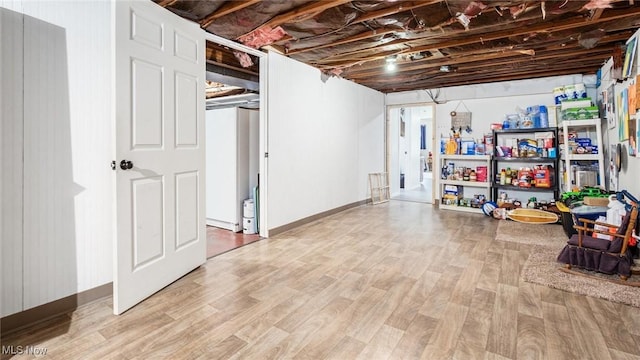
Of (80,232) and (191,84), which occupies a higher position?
(191,84)

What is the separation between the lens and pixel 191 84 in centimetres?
279

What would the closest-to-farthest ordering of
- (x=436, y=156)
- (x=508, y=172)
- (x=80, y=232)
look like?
(x=80, y=232) < (x=508, y=172) < (x=436, y=156)

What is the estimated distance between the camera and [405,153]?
29.3 ft

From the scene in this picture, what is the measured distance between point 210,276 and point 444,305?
197 cm

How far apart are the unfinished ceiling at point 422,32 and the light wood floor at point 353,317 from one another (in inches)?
91.8

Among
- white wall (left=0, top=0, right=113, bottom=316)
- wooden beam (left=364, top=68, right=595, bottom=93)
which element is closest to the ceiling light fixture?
wooden beam (left=364, top=68, right=595, bottom=93)

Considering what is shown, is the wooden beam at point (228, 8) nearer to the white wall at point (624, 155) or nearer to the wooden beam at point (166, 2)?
the wooden beam at point (166, 2)

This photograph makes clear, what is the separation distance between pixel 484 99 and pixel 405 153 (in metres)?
3.09

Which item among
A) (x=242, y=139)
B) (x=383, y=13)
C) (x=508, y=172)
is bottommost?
(x=508, y=172)

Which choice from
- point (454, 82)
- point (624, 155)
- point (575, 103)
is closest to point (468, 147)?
point (454, 82)

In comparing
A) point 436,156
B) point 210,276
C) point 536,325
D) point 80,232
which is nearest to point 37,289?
point 80,232

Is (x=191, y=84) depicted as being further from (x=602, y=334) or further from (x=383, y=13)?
(x=602, y=334)

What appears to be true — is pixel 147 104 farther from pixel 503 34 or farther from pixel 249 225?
pixel 503 34

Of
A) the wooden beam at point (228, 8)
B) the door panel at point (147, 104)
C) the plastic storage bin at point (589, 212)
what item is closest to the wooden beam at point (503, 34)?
the wooden beam at point (228, 8)
